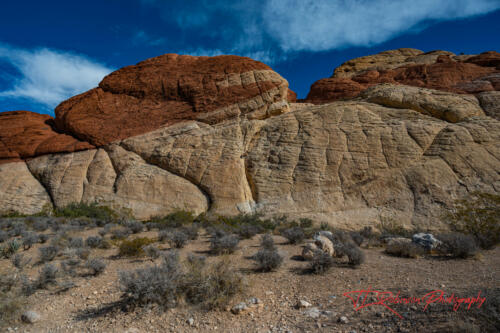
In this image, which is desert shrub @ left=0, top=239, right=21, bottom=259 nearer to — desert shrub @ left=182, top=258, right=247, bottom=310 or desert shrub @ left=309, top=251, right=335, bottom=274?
desert shrub @ left=182, top=258, right=247, bottom=310

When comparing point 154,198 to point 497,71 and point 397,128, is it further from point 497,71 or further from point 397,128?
point 497,71

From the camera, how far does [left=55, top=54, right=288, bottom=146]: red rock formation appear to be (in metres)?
23.5

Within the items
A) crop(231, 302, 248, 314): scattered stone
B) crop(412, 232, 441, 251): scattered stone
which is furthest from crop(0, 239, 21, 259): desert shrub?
crop(412, 232, 441, 251): scattered stone

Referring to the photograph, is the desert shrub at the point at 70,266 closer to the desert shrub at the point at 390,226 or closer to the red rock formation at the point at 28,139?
the desert shrub at the point at 390,226

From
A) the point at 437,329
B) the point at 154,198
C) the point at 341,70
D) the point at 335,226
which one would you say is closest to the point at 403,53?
the point at 341,70

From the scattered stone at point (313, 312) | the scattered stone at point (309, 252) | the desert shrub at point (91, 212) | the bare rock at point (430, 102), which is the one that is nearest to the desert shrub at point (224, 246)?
the scattered stone at point (309, 252)

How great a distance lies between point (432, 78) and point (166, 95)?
27.0 meters

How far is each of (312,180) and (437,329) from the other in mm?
13557

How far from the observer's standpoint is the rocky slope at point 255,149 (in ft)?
49.9

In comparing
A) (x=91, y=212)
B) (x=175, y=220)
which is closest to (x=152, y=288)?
(x=175, y=220)

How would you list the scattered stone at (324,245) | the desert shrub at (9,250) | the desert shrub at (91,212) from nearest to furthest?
the scattered stone at (324,245), the desert shrub at (9,250), the desert shrub at (91,212)

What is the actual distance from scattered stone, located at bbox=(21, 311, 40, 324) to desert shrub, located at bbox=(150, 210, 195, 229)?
27.6 feet

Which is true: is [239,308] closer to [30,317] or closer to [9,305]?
[30,317]

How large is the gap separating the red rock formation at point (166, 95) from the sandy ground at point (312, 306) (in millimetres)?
18429
